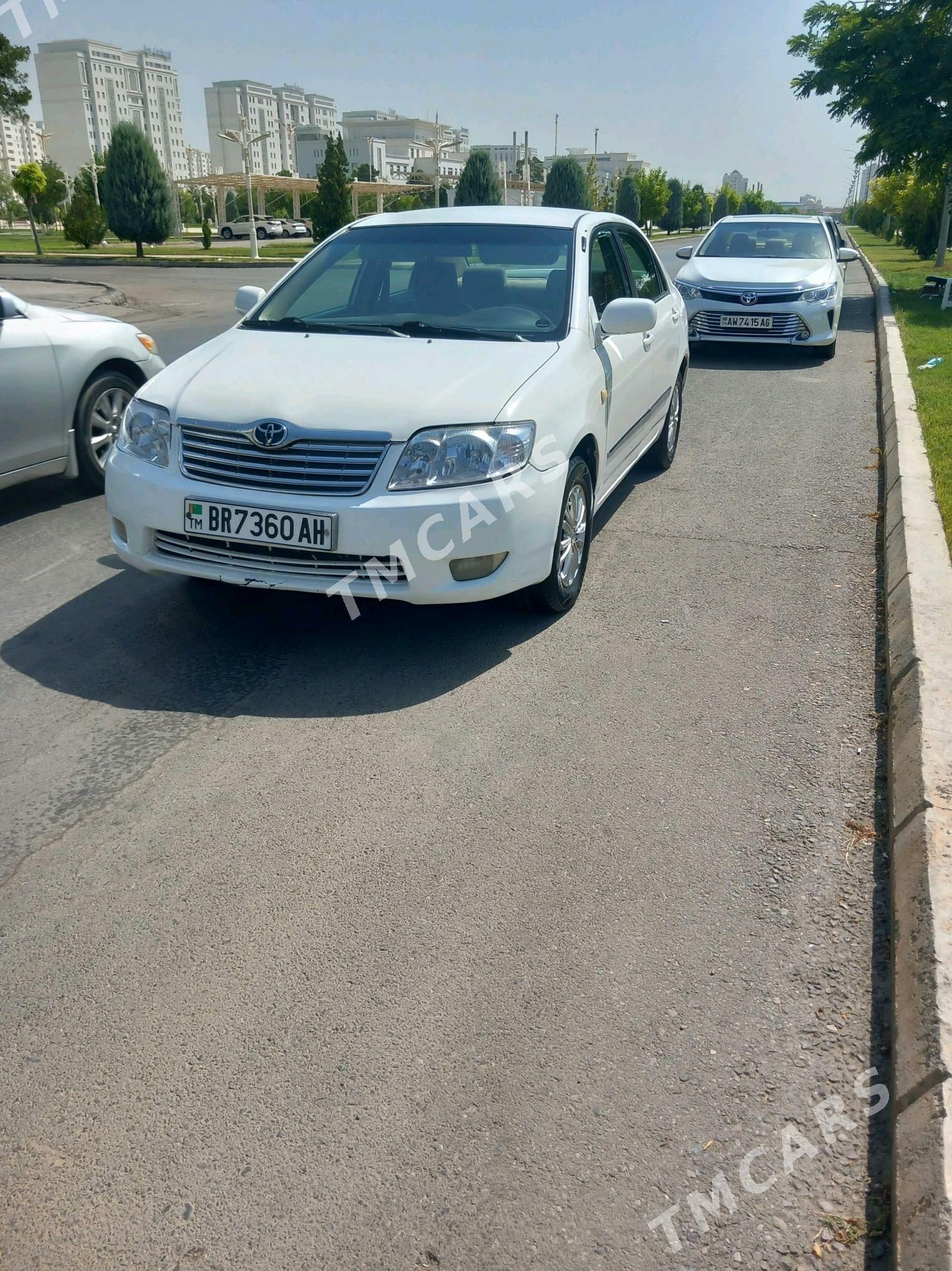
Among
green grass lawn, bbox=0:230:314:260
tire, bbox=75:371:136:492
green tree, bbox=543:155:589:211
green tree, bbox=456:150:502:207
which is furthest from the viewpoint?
green tree, bbox=543:155:589:211

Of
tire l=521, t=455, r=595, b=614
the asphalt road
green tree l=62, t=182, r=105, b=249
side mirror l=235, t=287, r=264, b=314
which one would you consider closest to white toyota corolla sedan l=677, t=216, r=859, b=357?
side mirror l=235, t=287, r=264, b=314

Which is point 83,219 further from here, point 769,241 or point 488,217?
point 488,217

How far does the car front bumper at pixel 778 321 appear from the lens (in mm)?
12289

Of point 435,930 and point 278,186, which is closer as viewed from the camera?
point 435,930

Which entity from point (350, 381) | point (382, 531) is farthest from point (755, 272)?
point (382, 531)

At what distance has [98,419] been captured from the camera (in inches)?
264

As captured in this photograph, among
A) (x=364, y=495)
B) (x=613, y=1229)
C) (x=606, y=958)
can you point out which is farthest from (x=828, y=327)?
(x=613, y=1229)

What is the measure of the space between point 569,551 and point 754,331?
8.77m

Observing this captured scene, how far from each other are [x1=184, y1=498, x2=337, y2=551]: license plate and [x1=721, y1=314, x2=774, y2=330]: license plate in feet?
32.1

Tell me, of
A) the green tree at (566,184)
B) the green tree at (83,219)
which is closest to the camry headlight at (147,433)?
the green tree at (83,219)

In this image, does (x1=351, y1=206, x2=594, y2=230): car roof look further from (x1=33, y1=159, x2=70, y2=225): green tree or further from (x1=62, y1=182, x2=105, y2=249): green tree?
(x1=33, y1=159, x2=70, y2=225): green tree

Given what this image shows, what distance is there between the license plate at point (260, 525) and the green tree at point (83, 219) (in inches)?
1808

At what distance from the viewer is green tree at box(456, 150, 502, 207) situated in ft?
157

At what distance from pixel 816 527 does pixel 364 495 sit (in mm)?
3358
